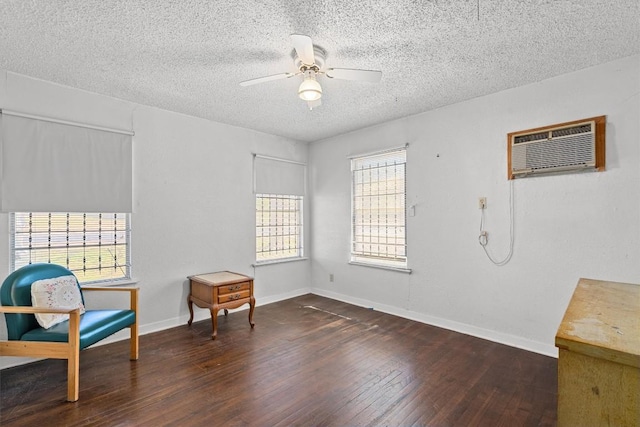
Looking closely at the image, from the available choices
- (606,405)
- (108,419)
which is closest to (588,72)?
(606,405)

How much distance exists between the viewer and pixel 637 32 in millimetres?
2139

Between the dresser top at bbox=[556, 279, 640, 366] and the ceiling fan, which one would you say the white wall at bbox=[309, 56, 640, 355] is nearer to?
the dresser top at bbox=[556, 279, 640, 366]

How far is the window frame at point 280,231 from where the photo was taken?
4656 mm

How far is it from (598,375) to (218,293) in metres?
3.13

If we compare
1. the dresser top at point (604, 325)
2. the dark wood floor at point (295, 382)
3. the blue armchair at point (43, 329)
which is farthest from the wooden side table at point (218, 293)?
the dresser top at point (604, 325)

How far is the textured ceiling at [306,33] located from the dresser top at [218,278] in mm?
2015

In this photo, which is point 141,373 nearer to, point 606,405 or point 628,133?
point 606,405

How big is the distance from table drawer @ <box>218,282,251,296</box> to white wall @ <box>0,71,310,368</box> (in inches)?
19.5

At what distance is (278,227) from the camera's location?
16.2 ft

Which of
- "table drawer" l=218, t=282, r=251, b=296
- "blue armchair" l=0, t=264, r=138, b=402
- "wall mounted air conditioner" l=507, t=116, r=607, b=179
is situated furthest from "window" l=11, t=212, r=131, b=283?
"wall mounted air conditioner" l=507, t=116, r=607, b=179

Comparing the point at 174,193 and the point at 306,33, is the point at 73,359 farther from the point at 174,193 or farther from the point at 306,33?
the point at 306,33

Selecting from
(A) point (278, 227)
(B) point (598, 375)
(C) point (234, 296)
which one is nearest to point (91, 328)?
(C) point (234, 296)

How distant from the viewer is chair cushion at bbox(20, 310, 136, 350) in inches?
88.1

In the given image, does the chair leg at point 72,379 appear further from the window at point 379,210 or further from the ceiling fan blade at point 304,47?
the window at point 379,210
